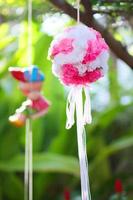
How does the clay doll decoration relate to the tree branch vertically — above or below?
below

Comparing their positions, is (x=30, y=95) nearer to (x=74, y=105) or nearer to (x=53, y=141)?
(x=74, y=105)

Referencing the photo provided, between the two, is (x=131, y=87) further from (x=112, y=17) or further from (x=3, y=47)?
(x=112, y=17)

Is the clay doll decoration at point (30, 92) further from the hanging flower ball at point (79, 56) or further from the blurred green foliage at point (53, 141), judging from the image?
the blurred green foliage at point (53, 141)

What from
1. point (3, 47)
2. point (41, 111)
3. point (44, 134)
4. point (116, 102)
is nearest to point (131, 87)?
point (116, 102)

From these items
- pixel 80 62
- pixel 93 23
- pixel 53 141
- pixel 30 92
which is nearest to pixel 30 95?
pixel 30 92

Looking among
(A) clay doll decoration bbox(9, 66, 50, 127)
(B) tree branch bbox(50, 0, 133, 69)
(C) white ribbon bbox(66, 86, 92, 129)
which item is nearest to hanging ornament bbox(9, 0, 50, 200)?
(A) clay doll decoration bbox(9, 66, 50, 127)

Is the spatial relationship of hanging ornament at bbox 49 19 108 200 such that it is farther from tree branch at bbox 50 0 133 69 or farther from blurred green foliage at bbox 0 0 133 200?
blurred green foliage at bbox 0 0 133 200

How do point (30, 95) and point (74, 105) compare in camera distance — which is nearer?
point (74, 105)

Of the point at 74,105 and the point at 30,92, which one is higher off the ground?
the point at 30,92

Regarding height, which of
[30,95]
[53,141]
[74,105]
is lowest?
[74,105]
